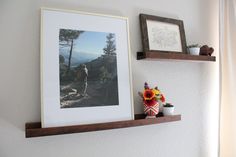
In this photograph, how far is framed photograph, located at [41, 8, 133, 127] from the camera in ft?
3.96

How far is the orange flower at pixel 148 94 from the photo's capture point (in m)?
1.42

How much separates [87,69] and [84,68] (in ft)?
0.06

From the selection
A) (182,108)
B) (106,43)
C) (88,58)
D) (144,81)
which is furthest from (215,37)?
(88,58)

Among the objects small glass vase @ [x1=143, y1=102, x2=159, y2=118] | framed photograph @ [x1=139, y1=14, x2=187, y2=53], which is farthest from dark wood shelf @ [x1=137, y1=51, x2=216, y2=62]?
small glass vase @ [x1=143, y1=102, x2=159, y2=118]

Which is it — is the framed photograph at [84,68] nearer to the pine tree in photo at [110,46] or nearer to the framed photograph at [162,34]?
the pine tree in photo at [110,46]

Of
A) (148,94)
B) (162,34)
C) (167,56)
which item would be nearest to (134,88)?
(148,94)

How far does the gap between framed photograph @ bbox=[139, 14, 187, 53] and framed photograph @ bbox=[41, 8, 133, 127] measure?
153 mm

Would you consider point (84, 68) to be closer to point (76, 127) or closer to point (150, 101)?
point (76, 127)

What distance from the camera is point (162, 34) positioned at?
5.25ft

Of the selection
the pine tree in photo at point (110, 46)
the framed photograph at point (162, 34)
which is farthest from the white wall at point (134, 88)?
the pine tree in photo at point (110, 46)

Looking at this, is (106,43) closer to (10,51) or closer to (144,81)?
(144,81)

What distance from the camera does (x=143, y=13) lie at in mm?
1567

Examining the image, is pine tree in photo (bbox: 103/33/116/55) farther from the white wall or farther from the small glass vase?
the small glass vase

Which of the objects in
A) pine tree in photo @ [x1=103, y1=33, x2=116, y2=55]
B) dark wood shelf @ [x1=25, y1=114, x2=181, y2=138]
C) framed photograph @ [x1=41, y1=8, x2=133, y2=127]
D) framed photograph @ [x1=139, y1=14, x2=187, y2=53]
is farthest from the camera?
framed photograph @ [x1=139, y1=14, x2=187, y2=53]
